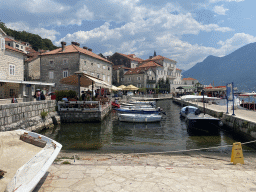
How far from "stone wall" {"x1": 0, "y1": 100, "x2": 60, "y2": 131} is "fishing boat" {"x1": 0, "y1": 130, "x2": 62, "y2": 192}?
5.78m

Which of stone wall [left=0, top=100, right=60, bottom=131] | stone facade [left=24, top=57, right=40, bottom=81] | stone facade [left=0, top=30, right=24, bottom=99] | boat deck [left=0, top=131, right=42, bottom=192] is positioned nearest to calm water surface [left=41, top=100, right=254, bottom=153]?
stone wall [left=0, top=100, right=60, bottom=131]

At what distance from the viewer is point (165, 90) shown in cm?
6844

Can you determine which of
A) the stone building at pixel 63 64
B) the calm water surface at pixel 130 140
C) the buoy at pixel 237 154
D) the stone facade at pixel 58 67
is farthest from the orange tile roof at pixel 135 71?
the buoy at pixel 237 154

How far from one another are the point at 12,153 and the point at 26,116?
8.77 metres

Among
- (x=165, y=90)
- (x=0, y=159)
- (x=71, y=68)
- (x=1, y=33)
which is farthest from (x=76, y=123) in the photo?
(x=165, y=90)

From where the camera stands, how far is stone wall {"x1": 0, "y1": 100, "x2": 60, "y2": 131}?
1046cm

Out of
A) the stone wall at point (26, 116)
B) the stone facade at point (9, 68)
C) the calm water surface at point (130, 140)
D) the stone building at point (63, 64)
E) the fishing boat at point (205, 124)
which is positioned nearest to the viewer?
the calm water surface at point (130, 140)

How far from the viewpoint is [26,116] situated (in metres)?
12.6

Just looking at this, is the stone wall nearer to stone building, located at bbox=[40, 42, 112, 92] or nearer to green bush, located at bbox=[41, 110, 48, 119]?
green bush, located at bbox=[41, 110, 48, 119]

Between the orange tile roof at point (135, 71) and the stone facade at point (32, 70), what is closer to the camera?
the stone facade at point (32, 70)

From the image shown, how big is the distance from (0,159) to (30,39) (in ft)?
305

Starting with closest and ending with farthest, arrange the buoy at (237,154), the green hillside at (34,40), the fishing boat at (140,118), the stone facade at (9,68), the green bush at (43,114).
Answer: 1. the buoy at (237,154)
2. the green bush at (43,114)
3. the fishing boat at (140,118)
4. the stone facade at (9,68)
5. the green hillside at (34,40)

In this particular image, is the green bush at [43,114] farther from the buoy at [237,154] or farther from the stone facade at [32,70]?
the stone facade at [32,70]

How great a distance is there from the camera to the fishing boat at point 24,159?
10.9 feet
